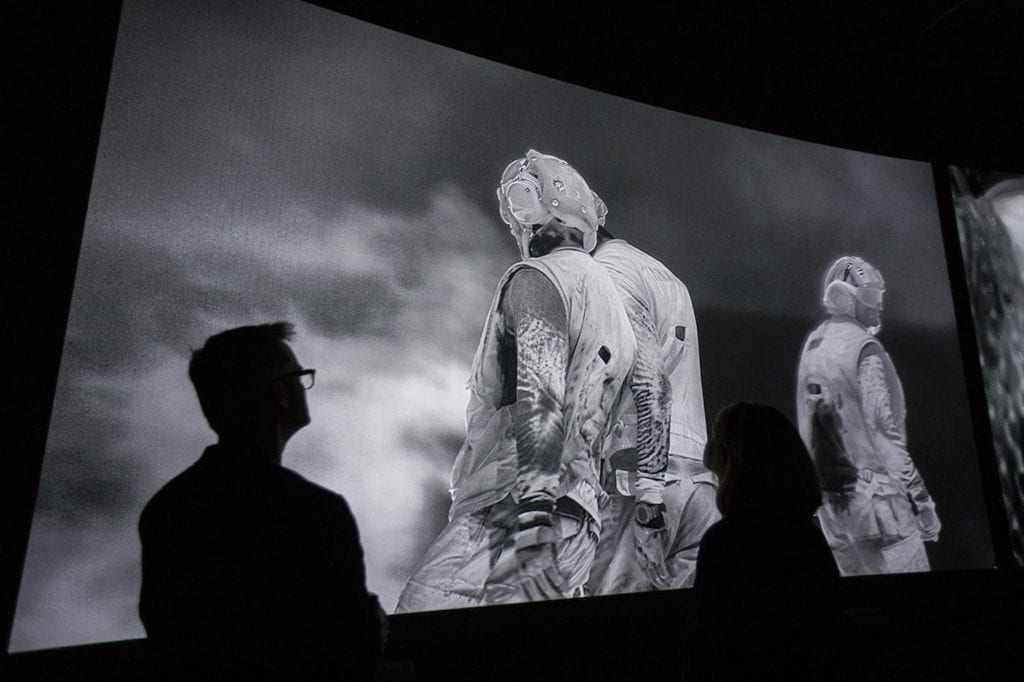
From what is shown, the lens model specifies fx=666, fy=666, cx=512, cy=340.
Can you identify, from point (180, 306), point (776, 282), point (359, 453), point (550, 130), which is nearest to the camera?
point (180, 306)

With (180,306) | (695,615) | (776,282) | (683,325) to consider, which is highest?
(776,282)

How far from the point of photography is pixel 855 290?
3.25 metres

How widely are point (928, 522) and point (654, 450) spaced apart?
157 centimetres

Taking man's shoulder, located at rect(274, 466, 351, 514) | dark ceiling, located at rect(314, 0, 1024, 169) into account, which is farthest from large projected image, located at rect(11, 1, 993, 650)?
man's shoulder, located at rect(274, 466, 351, 514)

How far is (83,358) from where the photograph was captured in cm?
172

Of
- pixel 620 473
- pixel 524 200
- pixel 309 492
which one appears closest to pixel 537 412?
pixel 620 473

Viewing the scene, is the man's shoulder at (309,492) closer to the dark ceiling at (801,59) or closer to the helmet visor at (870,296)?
the dark ceiling at (801,59)

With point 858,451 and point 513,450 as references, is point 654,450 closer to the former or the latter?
point 513,450

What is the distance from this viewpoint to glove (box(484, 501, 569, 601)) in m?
2.17

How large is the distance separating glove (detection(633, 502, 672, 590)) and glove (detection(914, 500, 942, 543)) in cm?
141

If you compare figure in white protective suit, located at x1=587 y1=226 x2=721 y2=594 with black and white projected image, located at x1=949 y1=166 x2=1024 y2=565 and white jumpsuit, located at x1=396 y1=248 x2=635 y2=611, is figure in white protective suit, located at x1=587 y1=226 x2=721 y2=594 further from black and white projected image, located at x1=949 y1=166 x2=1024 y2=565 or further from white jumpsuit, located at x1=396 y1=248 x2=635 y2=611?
black and white projected image, located at x1=949 y1=166 x2=1024 y2=565

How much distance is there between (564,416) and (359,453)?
2.40 ft

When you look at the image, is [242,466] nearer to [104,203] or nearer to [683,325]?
[104,203]

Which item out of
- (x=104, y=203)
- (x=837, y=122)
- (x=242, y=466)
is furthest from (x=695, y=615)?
(x=837, y=122)
